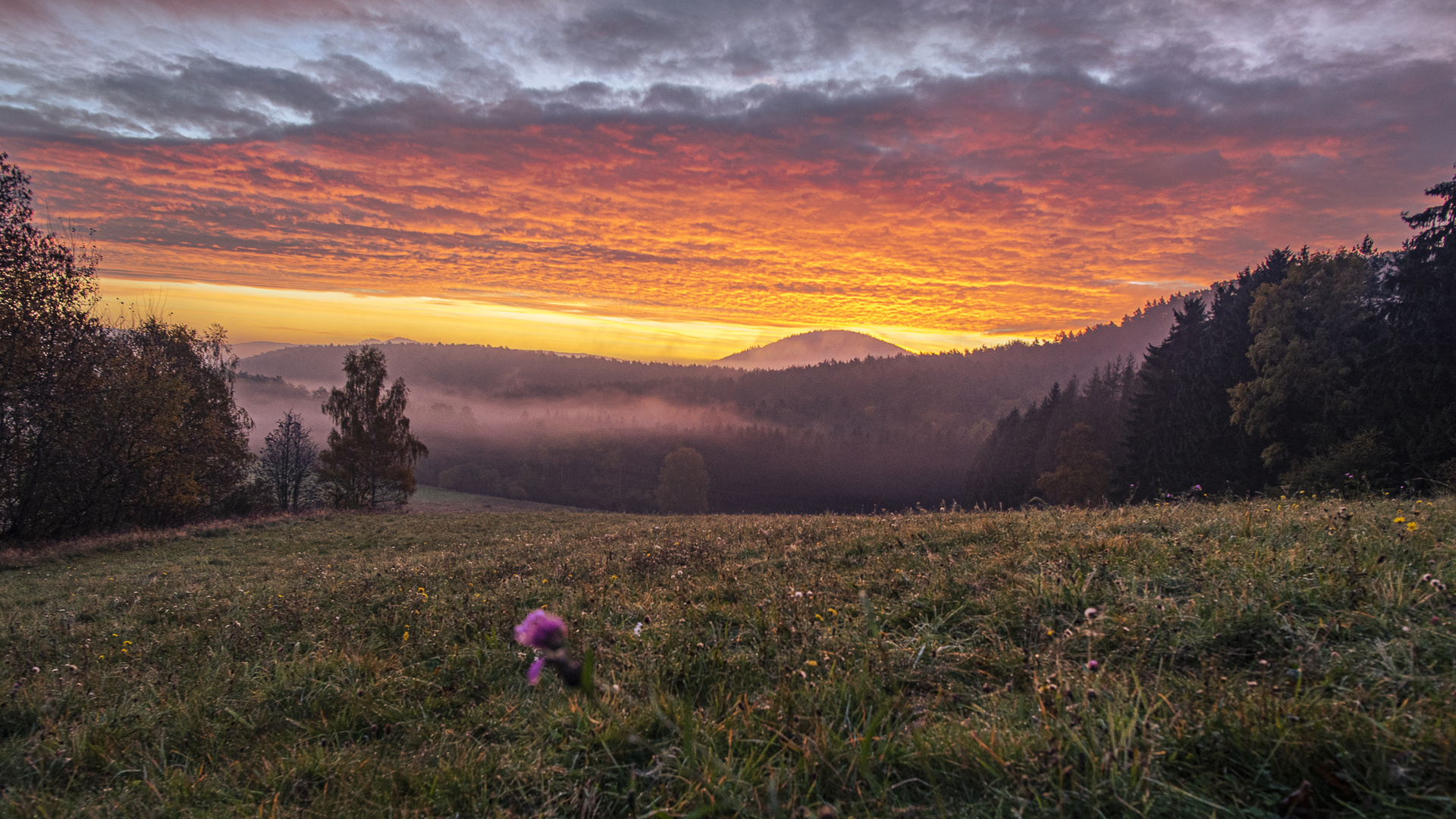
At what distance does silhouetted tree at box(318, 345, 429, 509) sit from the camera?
45969mm

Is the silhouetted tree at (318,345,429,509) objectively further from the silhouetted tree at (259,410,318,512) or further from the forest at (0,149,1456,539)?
the silhouetted tree at (259,410,318,512)

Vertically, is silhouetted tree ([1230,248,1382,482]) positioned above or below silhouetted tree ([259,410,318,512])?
above

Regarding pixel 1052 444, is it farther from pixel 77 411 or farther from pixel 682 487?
pixel 77 411

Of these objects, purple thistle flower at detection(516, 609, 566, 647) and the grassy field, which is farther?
the grassy field

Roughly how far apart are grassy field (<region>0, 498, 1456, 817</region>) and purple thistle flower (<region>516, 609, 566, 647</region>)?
1.40ft

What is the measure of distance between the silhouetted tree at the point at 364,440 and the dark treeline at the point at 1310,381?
50548 mm

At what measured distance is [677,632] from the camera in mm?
4309

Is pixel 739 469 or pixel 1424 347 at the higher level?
pixel 1424 347

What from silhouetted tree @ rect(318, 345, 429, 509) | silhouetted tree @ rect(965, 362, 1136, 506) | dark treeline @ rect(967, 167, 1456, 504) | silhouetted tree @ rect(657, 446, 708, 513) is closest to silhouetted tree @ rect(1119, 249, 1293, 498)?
dark treeline @ rect(967, 167, 1456, 504)

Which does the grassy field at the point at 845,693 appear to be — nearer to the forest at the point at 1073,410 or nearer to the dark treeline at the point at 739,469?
the forest at the point at 1073,410

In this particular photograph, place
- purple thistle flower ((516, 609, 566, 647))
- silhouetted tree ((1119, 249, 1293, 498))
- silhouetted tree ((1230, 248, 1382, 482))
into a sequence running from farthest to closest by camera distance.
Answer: silhouetted tree ((1119, 249, 1293, 498)), silhouetted tree ((1230, 248, 1382, 482)), purple thistle flower ((516, 609, 566, 647))

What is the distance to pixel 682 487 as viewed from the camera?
105 metres

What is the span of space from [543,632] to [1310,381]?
4084cm

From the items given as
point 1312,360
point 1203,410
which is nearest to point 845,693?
point 1312,360
